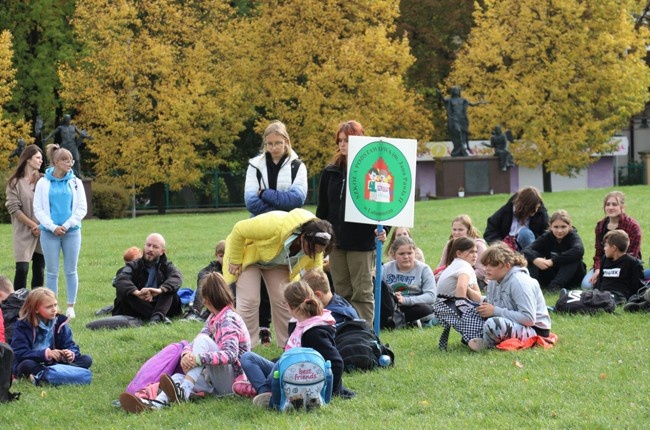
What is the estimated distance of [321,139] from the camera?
137ft

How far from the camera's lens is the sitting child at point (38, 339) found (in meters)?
9.21

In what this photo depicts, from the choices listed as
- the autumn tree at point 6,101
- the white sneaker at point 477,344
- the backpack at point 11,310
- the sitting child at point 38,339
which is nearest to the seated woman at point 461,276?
the white sneaker at point 477,344

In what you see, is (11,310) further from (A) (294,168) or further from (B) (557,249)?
(B) (557,249)

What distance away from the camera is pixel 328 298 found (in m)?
9.21

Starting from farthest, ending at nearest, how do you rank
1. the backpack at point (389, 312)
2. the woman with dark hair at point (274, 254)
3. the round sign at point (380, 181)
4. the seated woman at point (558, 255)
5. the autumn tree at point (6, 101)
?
the autumn tree at point (6, 101)
the seated woman at point (558, 255)
the backpack at point (389, 312)
the round sign at point (380, 181)
the woman with dark hair at point (274, 254)

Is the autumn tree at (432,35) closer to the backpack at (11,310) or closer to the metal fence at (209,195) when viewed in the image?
the metal fence at (209,195)

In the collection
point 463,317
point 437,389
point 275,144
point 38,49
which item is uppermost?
point 38,49

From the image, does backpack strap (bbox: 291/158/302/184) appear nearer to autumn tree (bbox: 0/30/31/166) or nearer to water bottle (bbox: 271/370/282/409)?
water bottle (bbox: 271/370/282/409)

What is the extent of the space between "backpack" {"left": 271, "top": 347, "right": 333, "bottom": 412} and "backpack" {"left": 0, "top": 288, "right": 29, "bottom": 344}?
3.41 metres

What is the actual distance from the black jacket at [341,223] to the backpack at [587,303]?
2861 millimetres

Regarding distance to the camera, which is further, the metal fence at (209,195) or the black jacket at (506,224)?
the metal fence at (209,195)

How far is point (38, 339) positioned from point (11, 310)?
1.03 m

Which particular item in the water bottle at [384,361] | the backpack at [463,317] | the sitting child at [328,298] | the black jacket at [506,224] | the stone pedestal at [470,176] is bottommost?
the water bottle at [384,361]

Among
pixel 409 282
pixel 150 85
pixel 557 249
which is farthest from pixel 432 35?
pixel 409 282
